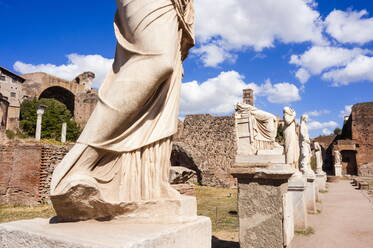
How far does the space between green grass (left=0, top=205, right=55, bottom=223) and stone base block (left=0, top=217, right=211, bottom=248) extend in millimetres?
7359

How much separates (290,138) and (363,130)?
2683 cm

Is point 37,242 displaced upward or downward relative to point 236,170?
downward

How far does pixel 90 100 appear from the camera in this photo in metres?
36.9

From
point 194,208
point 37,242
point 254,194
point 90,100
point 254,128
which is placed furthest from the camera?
point 90,100

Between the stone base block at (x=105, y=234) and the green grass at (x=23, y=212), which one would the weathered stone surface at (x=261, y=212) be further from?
the green grass at (x=23, y=212)

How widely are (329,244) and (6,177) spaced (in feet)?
34.6

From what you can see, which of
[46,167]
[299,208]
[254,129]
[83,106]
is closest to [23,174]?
[46,167]

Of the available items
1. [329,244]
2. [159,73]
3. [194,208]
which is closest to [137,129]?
[159,73]

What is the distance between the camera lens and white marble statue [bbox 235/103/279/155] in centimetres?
614

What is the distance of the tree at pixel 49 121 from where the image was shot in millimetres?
30812

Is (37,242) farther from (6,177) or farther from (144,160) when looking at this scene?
(6,177)

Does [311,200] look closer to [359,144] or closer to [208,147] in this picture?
[208,147]

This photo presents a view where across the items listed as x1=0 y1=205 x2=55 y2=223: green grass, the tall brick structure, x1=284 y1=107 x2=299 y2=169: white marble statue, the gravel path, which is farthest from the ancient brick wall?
the tall brick structure

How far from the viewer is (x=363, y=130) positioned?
30.7m
